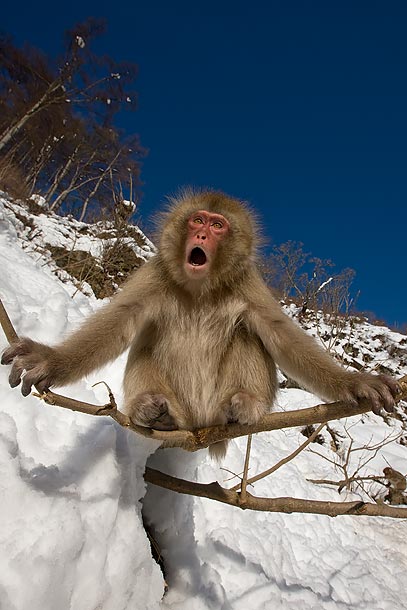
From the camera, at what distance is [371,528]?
520 cm

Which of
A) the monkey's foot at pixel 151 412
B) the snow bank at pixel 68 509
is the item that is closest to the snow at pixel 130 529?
the snow bank at pixel 68 509

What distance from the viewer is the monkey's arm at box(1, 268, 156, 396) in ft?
6.22

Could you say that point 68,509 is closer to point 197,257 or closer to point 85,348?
point 85,348

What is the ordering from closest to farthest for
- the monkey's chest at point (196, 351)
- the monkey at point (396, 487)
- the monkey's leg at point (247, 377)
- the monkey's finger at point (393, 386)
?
1. the monkey's finger at point (393, 386)
2. the monkey's leg at point (247, 377)
3. the monkey's chest at point (196, 351)
4. the monkey at point (396, 487)

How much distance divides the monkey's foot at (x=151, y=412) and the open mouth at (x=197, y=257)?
34.4 inches

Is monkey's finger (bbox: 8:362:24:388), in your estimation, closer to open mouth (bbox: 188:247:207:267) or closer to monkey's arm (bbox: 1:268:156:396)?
monkey's arm (bbox: 1:268:156:396)

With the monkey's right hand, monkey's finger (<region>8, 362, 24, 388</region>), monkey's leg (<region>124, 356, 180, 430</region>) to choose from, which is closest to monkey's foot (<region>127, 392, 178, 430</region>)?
monkey's leg (<region>124, 356, 180, 430</region>)

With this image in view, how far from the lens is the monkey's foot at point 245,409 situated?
7.49 feet

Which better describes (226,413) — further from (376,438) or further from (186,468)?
(376,438)

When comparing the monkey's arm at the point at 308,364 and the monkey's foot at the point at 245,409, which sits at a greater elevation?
the monkey's arm at the point at 308,364

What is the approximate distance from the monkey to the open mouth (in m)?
5.63

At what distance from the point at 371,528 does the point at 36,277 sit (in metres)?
4.74

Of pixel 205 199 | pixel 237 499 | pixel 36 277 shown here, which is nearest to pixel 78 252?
pixel 36 277

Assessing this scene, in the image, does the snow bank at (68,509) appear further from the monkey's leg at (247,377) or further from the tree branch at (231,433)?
the monkey's leg at (247,377)
